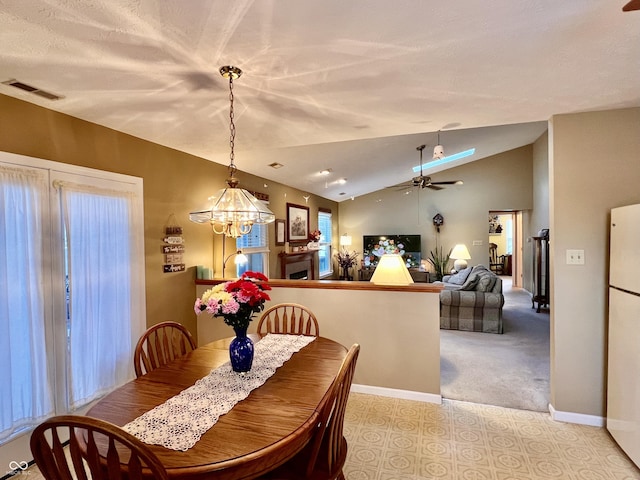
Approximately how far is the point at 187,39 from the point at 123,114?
1.20 m

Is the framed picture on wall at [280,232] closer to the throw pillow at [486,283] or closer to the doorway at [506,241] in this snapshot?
the throw pillow at [486,283]

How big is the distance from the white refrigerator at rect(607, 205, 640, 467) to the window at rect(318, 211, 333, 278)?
582 cm

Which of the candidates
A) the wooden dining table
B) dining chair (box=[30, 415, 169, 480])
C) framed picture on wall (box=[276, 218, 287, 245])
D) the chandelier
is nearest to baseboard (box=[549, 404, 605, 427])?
the wooden dining table

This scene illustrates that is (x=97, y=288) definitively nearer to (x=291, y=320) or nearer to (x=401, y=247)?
(x=291, y=320)

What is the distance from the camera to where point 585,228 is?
7.95ft

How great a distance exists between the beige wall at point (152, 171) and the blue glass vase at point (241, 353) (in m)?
1.69

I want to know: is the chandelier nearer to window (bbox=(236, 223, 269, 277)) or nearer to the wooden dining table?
the wooden dining table

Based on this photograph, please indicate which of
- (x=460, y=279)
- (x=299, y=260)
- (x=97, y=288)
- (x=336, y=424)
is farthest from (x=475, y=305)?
(x=97, y=288)

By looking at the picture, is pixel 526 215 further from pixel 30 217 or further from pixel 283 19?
pixel 30 217

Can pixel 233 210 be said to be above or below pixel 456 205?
below

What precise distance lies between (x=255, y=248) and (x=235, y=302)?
3.23 m

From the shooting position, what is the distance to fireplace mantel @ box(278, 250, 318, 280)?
5531 mm

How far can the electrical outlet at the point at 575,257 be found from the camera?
7.98 ft

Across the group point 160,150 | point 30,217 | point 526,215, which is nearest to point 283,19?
point 30,217
